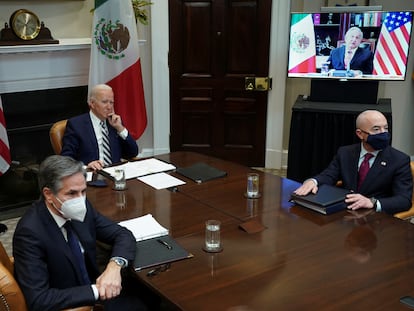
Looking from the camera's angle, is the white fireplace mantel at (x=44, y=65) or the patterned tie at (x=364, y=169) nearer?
the patterned tie at (x=364, y=169)

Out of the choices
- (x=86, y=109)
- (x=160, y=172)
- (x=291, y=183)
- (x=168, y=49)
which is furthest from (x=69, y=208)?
(x=168, y=49)

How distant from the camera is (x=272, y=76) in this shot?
498cm

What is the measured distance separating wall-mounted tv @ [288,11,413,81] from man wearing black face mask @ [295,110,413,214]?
1.57 m

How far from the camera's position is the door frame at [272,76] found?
15.9 ft

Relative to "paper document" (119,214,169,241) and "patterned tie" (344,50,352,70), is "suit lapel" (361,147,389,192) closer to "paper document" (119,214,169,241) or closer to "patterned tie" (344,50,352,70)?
"paper document" (119,214,169,241)

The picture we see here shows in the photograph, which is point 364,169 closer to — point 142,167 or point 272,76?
point 142,167

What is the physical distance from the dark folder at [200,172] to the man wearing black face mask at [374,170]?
0.53 meters

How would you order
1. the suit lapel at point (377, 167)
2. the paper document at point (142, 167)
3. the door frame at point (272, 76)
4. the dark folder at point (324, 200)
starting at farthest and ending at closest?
the door frame at point (272, 76), the paper document at point (142, 167), the suit lapel at point (377, 167), the dark folder at point (324, 200)

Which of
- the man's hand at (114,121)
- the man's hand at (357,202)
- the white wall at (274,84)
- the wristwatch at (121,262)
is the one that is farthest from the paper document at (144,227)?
the white wall at (274,84)

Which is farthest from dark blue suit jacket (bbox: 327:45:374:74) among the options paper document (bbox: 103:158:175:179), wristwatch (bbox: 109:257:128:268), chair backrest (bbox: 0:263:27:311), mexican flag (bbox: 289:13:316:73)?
chair backrest (bbox: 0:263:27:311)

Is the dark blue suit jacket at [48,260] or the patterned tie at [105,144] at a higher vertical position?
the patterned tie at [105,144]

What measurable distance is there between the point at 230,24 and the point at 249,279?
3602mm

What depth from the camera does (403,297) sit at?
5.37ft

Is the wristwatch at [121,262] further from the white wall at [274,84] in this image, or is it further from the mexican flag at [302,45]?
the white wall at [274,84]
